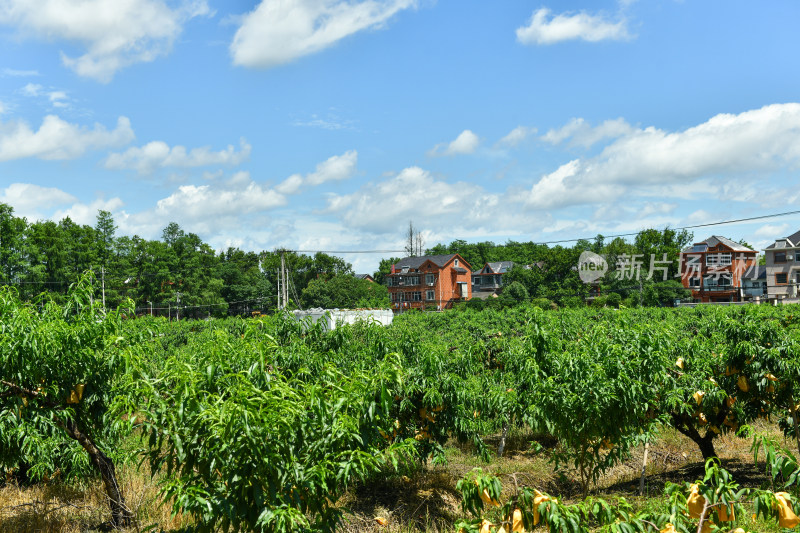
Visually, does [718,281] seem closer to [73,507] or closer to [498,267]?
[498,267]

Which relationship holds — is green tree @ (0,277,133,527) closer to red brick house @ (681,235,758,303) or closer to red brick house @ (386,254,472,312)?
red brick house @ (386,254,472,312)

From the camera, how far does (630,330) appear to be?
8.57 metres

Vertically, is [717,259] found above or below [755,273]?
above

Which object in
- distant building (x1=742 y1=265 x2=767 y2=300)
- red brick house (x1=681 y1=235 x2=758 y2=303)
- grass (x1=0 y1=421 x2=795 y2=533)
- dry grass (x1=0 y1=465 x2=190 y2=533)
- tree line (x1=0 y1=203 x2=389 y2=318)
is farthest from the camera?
distant building (x1=742 y1=265 x2=767 y2=300)

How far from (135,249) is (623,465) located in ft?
206

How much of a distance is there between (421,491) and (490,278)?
8148cm

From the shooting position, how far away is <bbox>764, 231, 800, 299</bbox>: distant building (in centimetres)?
6406

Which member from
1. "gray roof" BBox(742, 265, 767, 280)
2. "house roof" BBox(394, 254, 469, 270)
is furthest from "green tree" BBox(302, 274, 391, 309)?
"gray roof" BBox(742, 265, 767, 280)

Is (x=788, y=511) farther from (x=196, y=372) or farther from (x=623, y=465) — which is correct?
(x=623, y=465)

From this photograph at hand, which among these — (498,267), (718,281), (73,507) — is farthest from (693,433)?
(498,267)

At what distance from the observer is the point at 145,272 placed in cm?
6431

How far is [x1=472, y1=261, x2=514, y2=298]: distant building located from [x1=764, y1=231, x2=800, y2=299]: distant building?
33.4 m

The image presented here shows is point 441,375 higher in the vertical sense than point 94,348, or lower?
lower

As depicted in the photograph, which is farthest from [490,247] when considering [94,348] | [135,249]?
[94,348]
